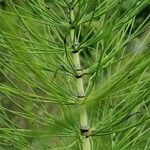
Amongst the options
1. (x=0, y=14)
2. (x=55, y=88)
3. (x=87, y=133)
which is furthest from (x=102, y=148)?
(x=0, y=14)

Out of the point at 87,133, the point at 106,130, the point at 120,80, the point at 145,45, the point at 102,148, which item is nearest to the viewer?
the point at 145,45

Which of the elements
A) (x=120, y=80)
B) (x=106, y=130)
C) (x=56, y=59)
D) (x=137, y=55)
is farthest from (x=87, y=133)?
(x=137, y=55)

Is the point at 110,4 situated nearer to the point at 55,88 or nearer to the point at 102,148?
the point at 55,88

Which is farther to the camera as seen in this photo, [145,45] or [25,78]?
[25,78]

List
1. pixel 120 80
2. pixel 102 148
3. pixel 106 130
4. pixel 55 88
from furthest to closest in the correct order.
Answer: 1. pixel 102 148
2. pixel 106 130
3. pixel 55 88
4. pixel 120 80

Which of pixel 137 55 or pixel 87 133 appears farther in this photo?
pixel 87 133

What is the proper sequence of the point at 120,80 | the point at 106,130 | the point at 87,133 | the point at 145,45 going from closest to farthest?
1. the point at 145,45
2. the point at 120,80
3. the point at 106,130
4. the point at 87,133

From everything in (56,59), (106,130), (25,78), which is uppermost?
(56,59)

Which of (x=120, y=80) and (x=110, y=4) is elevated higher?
(x=110, y=4)

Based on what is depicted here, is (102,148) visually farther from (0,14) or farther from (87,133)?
(0,14)
